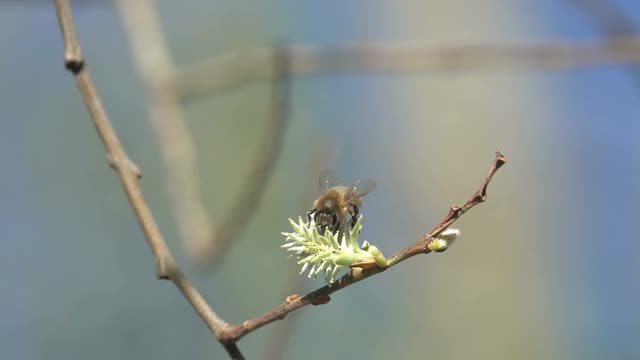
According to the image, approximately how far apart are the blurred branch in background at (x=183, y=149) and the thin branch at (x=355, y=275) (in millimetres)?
614

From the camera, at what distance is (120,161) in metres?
1.17

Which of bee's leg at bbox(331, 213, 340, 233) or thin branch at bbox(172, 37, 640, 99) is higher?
thin branch at bbox(172, 37, 640, 99)

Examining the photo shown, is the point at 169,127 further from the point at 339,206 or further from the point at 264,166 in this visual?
the point at 339,206

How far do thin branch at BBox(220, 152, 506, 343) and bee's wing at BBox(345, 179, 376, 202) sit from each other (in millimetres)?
253

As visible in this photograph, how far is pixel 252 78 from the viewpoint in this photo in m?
2.01

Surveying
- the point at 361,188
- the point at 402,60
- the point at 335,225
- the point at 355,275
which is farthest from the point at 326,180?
the point at 402,60

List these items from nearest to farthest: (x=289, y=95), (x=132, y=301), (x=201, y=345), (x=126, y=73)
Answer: (x=289, y=95), (x=201, y=345), (x=132, y=301), (x=126, y=73)

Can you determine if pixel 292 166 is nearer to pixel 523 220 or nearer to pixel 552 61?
pixel 523 220

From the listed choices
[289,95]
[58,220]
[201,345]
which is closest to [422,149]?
[201,345]

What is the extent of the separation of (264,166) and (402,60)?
0.51 metres

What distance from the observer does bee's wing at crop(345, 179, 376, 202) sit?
110cm

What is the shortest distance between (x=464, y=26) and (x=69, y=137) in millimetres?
2570

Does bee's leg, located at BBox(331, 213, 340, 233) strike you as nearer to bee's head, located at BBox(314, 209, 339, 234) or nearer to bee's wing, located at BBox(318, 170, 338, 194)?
bee's head, located at BBox(314, 209, 339, 234)

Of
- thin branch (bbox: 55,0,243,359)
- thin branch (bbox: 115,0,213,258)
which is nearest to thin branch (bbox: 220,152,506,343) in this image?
thin branch (bbox: 55,0,243,359)
